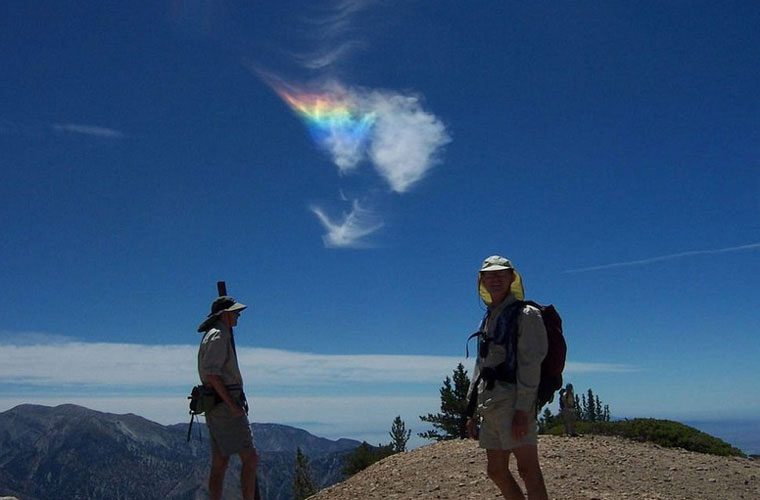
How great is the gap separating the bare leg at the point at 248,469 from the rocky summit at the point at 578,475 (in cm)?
329

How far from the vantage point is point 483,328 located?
5.96 meters

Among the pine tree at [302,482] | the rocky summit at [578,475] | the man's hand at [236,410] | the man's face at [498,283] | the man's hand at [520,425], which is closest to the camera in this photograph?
the man's hand at [520,425]

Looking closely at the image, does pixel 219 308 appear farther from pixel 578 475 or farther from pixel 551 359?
pixel 578 475

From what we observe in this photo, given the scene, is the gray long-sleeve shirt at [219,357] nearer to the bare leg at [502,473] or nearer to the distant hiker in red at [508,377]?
the distant hiker in red at [508,377]

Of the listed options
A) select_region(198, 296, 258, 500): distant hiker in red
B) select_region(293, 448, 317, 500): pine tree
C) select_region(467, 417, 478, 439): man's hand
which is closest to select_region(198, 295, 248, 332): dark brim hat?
select_region(198, 296, 258, 500): distant hiker in red

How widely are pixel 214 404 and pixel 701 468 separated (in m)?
9.41

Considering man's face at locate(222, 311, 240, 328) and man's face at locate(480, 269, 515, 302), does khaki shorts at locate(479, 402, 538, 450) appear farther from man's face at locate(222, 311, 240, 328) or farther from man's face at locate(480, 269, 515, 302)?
man's face at locate(222, 311, 240, 328)

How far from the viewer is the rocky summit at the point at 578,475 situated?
32.2 ft

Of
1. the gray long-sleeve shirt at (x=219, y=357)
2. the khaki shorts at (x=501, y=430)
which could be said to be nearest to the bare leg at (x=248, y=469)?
the gray long-sleeve shirt at (x=219, y=357)

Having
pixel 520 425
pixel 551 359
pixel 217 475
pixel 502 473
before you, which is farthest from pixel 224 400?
pixel 551 359

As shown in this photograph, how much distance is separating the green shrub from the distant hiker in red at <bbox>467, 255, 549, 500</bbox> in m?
13.1

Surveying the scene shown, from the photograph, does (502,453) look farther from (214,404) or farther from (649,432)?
(649,432)

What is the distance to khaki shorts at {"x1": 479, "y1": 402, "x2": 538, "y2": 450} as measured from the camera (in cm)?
531

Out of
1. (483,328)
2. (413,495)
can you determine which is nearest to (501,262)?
(483,328)
